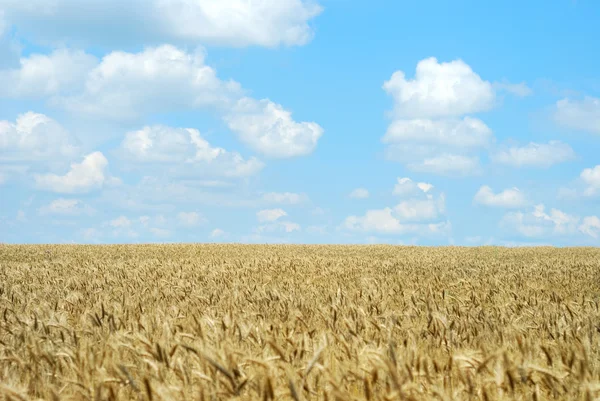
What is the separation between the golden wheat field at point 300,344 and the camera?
7.84ft

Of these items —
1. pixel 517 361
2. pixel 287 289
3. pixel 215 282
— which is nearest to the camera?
pixel 517 361

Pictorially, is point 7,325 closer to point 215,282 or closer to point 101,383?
point 101,383

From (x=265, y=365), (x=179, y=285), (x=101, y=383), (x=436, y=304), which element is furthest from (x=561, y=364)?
(x=179, y=285)

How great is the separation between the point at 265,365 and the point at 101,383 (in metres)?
0.71

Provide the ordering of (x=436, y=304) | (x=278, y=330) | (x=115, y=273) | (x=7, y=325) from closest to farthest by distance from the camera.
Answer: (x=278, y=330) → (x=7, y=325) → (x=436, y=304) → (x=115, y=273)

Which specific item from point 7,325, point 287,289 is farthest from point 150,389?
point 287,289

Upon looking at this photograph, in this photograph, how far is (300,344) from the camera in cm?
306

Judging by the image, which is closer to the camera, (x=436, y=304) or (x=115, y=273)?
(x=436, y=304)

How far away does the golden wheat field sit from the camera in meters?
2.39

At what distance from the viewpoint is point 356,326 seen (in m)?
4.11

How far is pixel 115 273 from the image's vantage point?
382 inches

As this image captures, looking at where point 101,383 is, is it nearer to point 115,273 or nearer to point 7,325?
point 7,325

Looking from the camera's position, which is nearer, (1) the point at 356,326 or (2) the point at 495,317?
(1) the point at 356,326

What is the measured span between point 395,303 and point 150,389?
13.4ft
